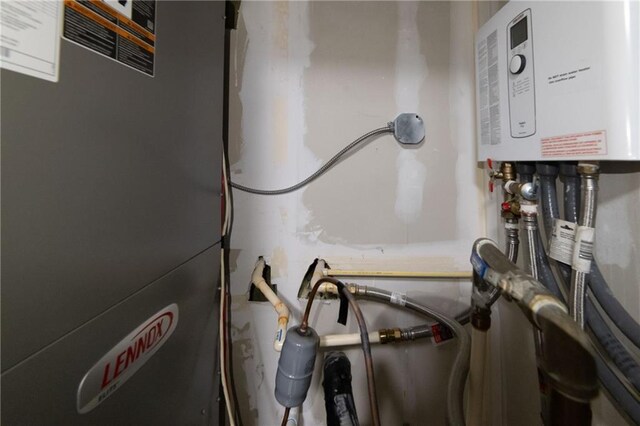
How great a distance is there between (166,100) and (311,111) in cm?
54

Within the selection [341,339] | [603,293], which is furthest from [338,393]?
[603,293]

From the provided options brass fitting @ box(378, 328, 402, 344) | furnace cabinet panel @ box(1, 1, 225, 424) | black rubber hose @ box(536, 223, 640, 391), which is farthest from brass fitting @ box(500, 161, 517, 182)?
furnace cabinet panel @ box(1, 1, 225, 424)

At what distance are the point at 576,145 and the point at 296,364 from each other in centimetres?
80

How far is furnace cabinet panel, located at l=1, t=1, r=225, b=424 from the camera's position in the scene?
299 millimetres

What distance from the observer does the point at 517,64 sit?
697mm

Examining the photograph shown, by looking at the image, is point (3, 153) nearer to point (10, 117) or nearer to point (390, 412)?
point (10, 117)

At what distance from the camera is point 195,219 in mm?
715

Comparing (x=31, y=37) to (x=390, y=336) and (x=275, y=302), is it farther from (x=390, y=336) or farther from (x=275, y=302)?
(x=390, y=336)

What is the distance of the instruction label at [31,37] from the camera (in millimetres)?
283

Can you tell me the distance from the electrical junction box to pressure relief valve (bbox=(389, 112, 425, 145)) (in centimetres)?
21

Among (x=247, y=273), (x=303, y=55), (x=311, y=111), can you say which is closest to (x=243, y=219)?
(x=247, y=273)

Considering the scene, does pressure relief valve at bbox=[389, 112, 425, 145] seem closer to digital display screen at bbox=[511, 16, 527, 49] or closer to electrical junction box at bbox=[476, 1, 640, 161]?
electrical junction box at bbox=[476, 1, 640, 161]

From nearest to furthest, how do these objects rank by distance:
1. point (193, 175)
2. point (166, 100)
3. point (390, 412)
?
point (166, 100)
point (193, 175)
point (390, 412)

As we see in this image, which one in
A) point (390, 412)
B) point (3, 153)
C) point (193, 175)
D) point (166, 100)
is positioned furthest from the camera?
point (390, 412)
